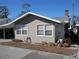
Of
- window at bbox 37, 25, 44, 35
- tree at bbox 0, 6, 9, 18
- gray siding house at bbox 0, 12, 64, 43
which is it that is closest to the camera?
gray siding house at bbox 0, 12, 64, 43

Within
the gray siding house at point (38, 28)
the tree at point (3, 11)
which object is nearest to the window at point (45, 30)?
the gray siding house at point (38, 28)

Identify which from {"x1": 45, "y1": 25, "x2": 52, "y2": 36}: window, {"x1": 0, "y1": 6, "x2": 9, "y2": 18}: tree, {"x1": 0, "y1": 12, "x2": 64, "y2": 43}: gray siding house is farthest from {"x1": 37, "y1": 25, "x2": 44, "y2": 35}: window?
{"x1": 0, "y1": 6, "x2": 9, "y2": 18}: tree

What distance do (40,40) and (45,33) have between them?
1135mm

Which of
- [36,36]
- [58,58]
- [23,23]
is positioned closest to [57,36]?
[36,36]

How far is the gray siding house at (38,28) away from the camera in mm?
22062

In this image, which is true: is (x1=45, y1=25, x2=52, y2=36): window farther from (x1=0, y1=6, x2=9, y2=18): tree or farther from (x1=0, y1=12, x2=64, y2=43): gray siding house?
(x1=0, y1=6, x2=9, y2=18): tree

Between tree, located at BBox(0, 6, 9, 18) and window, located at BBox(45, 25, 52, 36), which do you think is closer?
window, located at BBox(45, 25, 52, 36)

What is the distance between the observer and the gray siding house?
72.4 ft

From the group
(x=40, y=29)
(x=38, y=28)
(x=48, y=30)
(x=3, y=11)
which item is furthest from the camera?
(x=3, y=11)

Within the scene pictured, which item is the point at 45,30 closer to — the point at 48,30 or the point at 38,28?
the point at 48,30

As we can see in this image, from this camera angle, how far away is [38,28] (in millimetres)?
22984

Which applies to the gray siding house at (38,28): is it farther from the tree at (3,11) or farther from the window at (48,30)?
the tree at (3,11)

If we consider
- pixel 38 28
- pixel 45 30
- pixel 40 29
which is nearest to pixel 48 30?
pixel 45 30

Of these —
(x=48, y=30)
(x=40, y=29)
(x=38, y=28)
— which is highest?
(x=38, y=28)
